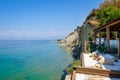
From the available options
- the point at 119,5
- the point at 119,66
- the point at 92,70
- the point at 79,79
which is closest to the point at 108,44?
the point at 119,66

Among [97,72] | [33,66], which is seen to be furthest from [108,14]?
[97,72]

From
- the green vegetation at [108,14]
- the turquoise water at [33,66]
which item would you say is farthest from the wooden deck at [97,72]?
the green vegetation at [108,14]

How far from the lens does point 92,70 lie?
832cm

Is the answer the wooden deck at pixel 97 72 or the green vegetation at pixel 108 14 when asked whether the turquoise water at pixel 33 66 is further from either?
the wooden deck at pixel 97 72

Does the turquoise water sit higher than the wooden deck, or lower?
lower

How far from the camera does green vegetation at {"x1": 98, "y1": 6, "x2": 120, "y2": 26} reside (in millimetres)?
22094

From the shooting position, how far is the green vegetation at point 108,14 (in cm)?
2209

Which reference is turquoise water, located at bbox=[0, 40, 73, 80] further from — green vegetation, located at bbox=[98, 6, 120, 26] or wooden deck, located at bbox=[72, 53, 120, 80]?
wooden deck, located at bbox=[72, 53, 120, 80]

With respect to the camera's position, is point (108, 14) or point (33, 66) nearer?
point (108, 14)

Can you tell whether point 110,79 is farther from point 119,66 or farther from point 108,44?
point 108,44

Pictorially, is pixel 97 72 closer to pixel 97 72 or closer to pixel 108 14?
pixel 97 72

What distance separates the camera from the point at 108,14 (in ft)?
77.2

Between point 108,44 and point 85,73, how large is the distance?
6317 mm

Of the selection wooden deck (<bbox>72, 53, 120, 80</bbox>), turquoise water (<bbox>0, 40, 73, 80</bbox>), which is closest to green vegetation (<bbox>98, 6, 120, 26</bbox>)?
turquoise water (<bbox>0, 40, 73, 80</bbox>)
